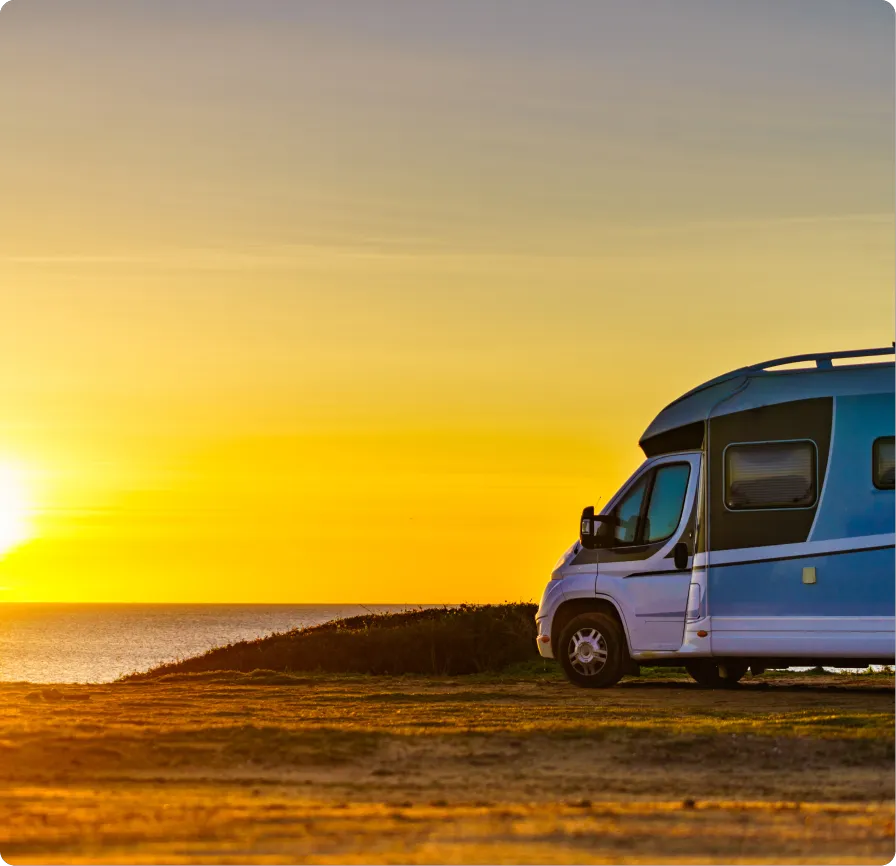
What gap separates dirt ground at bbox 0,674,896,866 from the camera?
26.1 ft

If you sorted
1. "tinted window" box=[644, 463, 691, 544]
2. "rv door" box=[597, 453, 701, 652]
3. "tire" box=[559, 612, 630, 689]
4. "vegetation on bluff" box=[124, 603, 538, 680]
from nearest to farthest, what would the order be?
"rv door" box=[597, 453, 701, 652]
"tinted window" box=[644, 463, 691, 544]
"tire" box=[559, 612, 630, 689]
"vegetation on bluff" box=[124, 603, 538, 680]

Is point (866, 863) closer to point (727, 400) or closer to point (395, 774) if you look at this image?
point (395, 774)

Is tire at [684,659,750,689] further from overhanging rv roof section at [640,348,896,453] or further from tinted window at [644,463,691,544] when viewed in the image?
overhanging rv roof section at [640,348,896,453]

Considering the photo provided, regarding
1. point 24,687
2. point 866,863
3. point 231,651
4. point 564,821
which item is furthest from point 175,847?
point 231,651

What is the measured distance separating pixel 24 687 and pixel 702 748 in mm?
10701

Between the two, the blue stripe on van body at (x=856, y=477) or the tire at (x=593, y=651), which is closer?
the blue stripe on van body at (x=856, y=477)

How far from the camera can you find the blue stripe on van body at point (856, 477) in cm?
1622

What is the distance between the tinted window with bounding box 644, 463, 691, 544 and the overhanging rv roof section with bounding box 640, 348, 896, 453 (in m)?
0.55

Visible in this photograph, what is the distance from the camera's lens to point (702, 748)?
11.5 m

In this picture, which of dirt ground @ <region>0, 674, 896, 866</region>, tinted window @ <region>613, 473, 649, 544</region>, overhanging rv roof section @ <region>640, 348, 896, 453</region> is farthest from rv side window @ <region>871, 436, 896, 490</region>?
tinted window @ <region>613, 473, 649, 544</region>

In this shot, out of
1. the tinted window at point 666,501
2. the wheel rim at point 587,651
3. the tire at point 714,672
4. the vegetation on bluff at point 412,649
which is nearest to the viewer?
the tinted window at point 666,501

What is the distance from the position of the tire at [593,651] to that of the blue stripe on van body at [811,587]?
143cm

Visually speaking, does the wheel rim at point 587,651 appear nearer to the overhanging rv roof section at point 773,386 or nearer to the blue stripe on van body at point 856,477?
the overhanging rv roof section at point 773,386

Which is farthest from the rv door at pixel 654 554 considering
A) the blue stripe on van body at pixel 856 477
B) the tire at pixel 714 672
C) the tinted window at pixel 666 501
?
the tire at pixel 714 672
